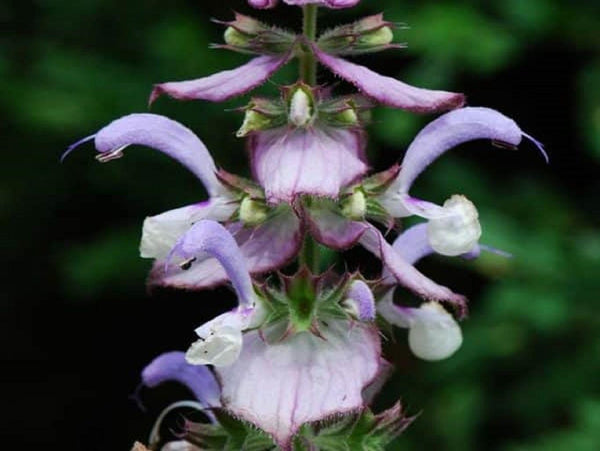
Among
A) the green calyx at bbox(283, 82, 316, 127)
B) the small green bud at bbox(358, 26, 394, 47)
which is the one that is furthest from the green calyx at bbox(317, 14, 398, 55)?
the green calyx at bbox(283, 82, 316, 127)

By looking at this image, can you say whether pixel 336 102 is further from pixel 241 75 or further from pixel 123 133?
pixel 123 133

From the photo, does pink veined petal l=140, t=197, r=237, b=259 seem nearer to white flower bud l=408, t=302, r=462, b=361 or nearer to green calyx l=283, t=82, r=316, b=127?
green calyx l=283, t=82, r=316, b=127

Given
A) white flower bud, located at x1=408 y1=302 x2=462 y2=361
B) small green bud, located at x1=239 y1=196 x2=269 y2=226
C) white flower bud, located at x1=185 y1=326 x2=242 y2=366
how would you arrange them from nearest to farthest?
white flower bud, located at x1=185 y1=326 x2=242 y2=366 → small green bud, located at x1=239 y1=196 x2=269 y2=226 → white flower bud, located at x1=408 y1=302 x2=462 y2=361

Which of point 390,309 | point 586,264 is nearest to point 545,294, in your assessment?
point 586,264

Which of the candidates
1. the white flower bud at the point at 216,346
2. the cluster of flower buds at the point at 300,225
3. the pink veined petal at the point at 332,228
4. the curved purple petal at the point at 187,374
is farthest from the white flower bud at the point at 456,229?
the curved purple petal at the point at 187,374

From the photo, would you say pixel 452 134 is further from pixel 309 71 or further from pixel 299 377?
pixel 299 377

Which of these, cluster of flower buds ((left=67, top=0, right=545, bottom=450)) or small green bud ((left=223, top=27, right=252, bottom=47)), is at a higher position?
small green bud ((left=223, top=27, right=252, bottom=47))
